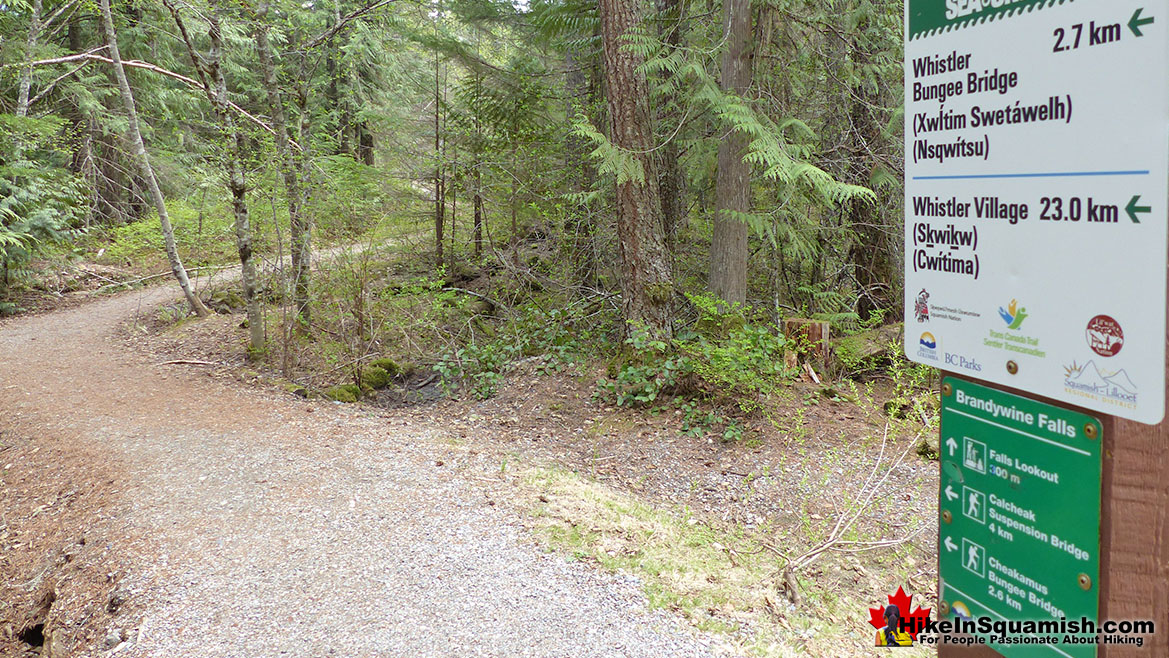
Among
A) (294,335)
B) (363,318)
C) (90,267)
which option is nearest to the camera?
(363,318)

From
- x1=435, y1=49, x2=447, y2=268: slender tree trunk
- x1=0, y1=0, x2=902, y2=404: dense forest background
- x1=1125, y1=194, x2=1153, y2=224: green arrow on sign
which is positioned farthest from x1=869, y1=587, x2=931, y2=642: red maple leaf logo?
x1=435, y1=49, x2=447, y2=268: slender tree trunk

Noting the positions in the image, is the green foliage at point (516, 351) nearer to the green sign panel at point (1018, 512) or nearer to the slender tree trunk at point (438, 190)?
the slender tree trunk at point (438, 190)

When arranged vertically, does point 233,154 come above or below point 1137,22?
above

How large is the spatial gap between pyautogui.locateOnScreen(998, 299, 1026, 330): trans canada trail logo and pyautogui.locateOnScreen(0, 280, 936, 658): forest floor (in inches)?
90.4

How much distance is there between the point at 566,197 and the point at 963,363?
7.27 metres

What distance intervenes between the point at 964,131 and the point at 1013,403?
0.68 m

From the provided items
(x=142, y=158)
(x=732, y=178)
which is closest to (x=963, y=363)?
(x=732, y=178)

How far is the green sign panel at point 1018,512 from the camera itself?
1519 millimetres

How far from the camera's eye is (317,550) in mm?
4477

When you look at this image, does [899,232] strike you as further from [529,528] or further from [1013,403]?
[1013,403]

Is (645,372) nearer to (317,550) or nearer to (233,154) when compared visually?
(317,550)

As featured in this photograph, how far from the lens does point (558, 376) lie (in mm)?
8492

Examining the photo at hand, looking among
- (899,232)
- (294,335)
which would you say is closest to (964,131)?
(899,232)

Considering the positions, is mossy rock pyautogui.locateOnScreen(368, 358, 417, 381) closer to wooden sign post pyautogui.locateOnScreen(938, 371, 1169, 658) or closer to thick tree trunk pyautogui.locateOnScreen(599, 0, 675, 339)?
thick tree trunk pyautogui.locateOnScreen(599, 0, 675, 339)
